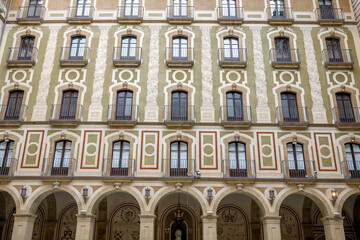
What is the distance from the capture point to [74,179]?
71.7 feet

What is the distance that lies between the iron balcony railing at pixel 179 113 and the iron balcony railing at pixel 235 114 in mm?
2038

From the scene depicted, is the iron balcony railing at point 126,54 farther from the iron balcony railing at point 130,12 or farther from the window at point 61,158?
the window at point 61,158

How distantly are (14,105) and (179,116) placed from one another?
1130 cm

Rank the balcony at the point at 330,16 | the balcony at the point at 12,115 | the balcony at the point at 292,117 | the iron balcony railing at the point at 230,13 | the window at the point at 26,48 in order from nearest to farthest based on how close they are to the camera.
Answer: the balcony at the point at 292,117 < the balcony at the point at 12,115 < the window at the point at 26,48 < the balcony at the point at 330,16 < the iron balcony railing at the point at 230,13

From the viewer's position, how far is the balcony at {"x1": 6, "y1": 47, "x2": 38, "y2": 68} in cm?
2481

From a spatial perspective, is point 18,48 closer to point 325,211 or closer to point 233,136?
point 233,136

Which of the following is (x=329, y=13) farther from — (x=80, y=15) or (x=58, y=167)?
(x=58, y=167)

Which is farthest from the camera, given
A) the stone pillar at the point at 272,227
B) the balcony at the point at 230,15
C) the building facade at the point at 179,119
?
the balcony at the point at 230,15

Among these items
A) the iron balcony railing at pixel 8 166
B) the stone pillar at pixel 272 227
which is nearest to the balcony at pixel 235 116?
the stone pillar at pixel 272 227

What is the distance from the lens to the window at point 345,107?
23.4m

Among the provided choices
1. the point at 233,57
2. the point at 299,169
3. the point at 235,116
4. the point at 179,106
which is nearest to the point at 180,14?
the point at 233,57

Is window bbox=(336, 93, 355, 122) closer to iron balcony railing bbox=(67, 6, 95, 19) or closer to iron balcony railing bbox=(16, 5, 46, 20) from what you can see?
iron balcony railing bbox=(67, 6, 95, 19)

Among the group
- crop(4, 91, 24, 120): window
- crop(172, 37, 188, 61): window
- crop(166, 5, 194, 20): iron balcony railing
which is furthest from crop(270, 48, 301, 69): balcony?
crop(4, 91, 24, 120): window

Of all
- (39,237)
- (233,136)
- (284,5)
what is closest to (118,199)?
(39,237)
